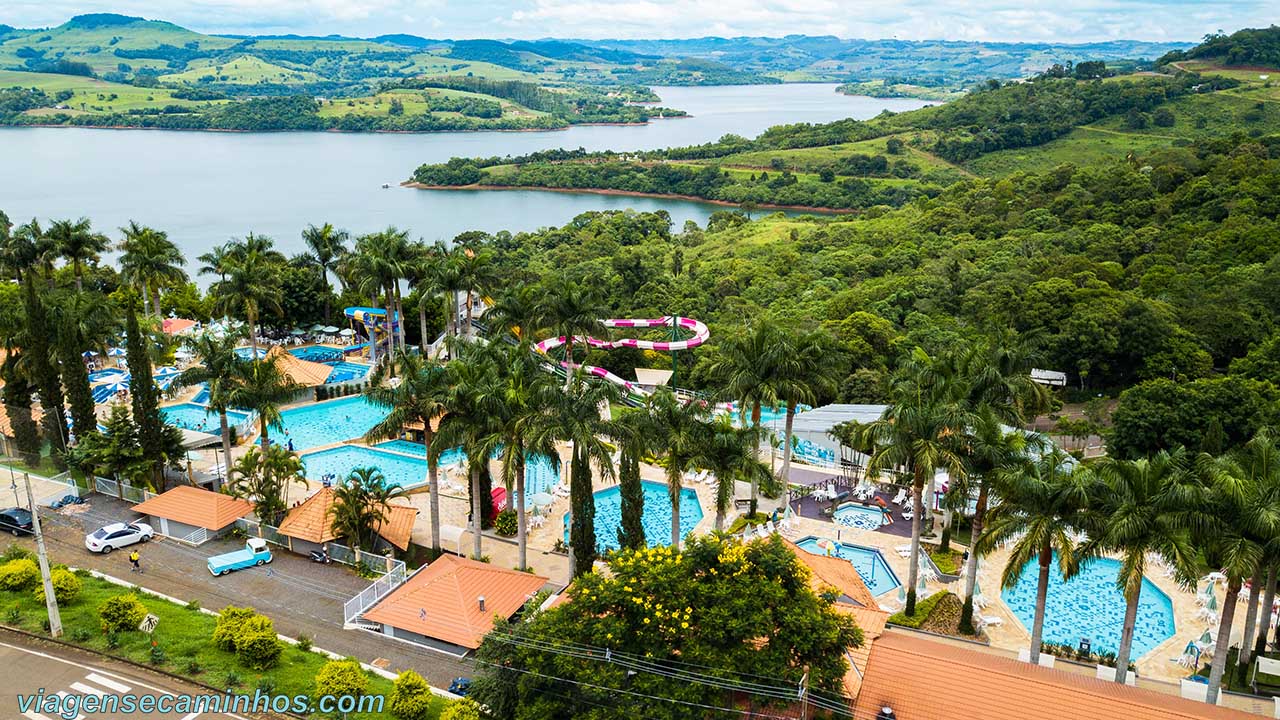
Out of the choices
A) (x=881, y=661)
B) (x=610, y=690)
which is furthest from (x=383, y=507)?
(x=881, y=661)

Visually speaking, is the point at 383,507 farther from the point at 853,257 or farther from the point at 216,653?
the point at 853,257

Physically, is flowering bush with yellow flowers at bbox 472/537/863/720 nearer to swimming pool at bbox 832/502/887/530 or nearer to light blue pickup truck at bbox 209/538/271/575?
light blue pickup truck at bbox 209/538/271/575

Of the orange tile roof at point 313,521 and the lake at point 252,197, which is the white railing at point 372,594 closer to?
the orange tile roof at point 313,521

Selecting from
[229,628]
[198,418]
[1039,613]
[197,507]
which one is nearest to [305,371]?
[198,418]

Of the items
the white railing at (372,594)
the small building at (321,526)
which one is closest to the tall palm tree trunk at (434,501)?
the small building at (321,526)

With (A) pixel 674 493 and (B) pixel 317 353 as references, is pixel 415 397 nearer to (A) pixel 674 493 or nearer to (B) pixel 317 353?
(A) pixel 674 493

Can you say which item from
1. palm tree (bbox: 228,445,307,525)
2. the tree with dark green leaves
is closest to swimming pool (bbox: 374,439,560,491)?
palm tree (bbox: 228,445,307,525)
